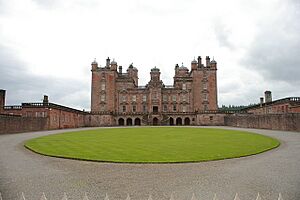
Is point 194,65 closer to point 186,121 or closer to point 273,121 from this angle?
point 186,121

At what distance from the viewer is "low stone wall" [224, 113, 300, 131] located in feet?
101

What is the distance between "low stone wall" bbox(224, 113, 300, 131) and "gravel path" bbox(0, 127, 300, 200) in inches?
805

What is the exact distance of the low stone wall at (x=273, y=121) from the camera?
101ft

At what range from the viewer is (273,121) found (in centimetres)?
3572

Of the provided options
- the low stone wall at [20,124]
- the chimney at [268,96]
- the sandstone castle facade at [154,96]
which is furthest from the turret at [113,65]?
the chimney at [268,96]

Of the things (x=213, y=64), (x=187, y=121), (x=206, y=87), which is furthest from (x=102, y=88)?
(x=213, y=64)

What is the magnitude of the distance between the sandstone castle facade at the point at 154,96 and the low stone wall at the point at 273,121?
18600mm

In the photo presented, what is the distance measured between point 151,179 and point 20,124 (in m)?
30.0

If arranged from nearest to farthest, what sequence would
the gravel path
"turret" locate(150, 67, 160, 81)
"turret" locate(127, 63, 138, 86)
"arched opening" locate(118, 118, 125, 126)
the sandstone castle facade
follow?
the gravel path < the sandstone castle facade < "arched opening" locate(118, 118, 125, 126) < "turret" locate(150, 67, 160, 81) < "turret" locate(127, 63, 138, 86)

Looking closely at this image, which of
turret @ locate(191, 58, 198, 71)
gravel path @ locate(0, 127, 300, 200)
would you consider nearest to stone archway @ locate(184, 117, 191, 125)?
turret @ locate(191, 58, 198, 71)

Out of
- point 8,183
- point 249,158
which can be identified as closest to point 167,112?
point 249,158

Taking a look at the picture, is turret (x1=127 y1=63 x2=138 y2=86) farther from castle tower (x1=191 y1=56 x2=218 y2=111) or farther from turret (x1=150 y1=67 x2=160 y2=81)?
castle tower (x1=191 y1=56 x2=218 y2=111)

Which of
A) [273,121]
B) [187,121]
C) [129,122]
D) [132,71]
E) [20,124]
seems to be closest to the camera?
[20,124]

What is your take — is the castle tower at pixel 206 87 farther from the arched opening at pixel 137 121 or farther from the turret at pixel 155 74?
the arched opening at pixel 137 121
